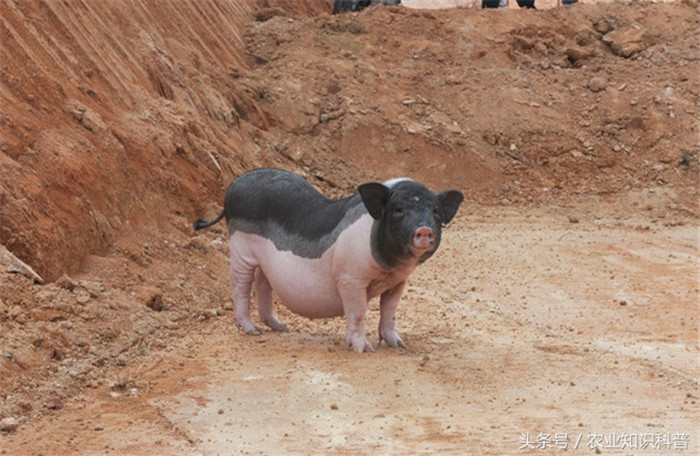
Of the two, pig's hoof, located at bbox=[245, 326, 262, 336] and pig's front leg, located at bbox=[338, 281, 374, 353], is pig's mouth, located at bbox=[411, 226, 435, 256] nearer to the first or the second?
pig's front leg, located at bbox=[338, 281, 374, 353]

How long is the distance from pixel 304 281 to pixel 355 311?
57cm

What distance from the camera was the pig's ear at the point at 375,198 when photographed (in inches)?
332

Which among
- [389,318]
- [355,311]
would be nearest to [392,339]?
[389,318]

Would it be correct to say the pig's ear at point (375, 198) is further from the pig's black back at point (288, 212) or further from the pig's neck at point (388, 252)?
the pig's black back at point (288, 212)

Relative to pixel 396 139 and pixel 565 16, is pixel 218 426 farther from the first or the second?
pixel 565 16

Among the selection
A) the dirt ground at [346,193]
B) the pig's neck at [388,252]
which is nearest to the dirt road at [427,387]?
the dirt ground at [346,193]

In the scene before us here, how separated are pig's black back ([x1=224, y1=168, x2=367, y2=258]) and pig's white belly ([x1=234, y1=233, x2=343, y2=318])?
0.07m

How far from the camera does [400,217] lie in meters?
8.36

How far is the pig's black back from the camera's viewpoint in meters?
9.10

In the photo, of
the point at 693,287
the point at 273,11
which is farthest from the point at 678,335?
the point at 273,11

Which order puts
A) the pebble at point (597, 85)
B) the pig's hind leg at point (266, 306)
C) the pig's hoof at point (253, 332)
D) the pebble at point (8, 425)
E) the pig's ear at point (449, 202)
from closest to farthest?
the pebble at point (8, 425) → the pig's ear at point (449, 202) → the pig's hoof at point (253, 332) → the pig's hind leg at point (266, 306) → the pebble at point (597, 85)

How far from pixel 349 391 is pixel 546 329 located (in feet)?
12.8

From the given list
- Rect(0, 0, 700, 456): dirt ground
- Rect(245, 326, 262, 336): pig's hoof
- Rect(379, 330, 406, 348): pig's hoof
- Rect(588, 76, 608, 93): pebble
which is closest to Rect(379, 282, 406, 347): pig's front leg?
Rect(379, 330, 406, 348): pig's hoof

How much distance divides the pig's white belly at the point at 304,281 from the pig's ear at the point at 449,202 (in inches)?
38.7
